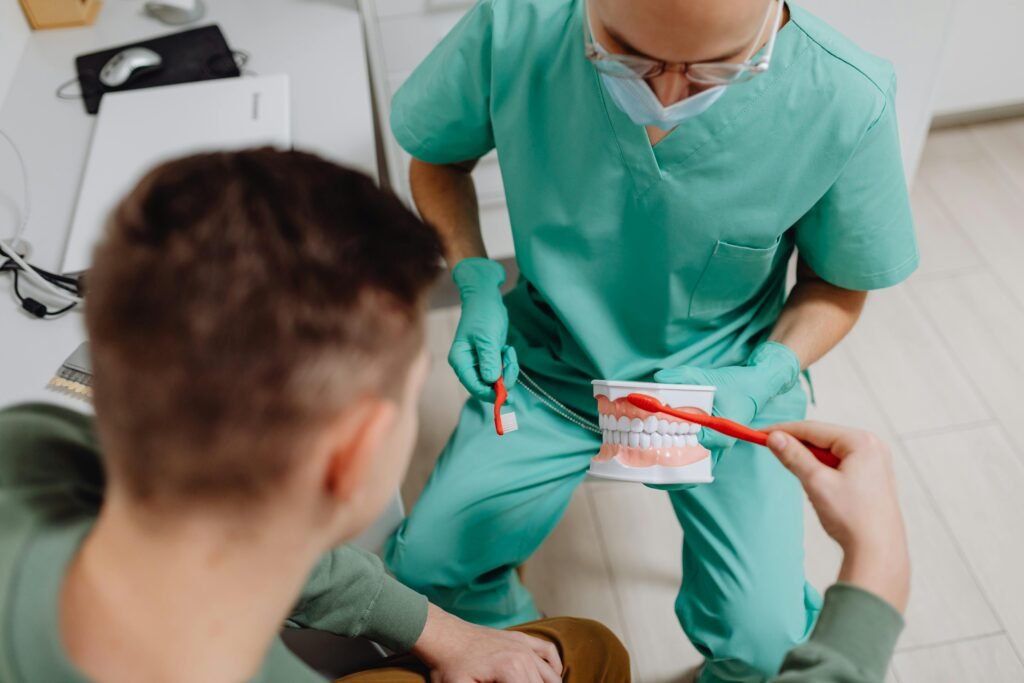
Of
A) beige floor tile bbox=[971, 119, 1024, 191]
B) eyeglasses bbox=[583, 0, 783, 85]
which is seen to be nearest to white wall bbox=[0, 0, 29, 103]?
eyeglasses bbox=[583, 0, 783, 85]

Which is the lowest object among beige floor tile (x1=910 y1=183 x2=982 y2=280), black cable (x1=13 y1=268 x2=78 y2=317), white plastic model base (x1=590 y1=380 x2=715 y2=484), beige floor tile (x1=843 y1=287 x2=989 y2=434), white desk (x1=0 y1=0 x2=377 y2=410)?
beige floor tile (x1=843 y1=287 x2=989 y2=434)

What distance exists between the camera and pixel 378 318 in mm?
556

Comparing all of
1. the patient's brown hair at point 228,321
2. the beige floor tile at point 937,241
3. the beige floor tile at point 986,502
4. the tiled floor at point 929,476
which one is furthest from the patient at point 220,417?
the beige floor tile at point 937,241

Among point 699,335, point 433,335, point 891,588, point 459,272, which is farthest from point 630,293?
point 433,335

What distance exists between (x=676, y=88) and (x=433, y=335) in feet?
3.93

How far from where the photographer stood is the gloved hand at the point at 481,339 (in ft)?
3.77

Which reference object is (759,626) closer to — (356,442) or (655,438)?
(655,438)

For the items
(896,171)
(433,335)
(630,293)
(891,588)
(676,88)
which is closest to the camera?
(891,588)

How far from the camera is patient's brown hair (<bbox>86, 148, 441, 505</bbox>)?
505 mm

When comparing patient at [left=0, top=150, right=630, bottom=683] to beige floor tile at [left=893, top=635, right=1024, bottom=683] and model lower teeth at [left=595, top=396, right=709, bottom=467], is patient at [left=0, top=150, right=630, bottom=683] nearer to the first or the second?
model lower teeth at [left=595, top=396, right=709, bottom=467]

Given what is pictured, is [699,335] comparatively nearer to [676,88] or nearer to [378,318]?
[676,88]

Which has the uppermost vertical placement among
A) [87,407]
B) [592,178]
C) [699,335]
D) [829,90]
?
[829,90]

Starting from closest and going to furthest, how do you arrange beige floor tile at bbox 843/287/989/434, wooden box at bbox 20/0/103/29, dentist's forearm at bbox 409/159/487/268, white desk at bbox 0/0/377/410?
white desk at bbox 0/0/377/410, dentist's forearm at bbox 409/159/487/268, wooden box at bbox 20/0/103/29, beige floor tile at bbox 843/287/989/434

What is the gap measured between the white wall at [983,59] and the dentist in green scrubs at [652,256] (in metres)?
1.19
